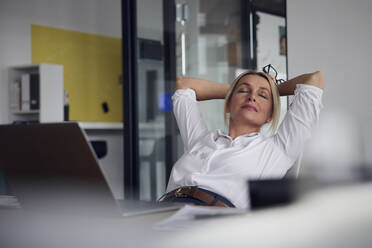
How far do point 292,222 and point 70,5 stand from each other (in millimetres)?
5784

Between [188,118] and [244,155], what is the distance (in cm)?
36

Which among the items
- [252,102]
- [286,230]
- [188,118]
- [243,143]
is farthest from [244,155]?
[286,230]

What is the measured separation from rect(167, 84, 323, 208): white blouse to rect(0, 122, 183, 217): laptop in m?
0.66

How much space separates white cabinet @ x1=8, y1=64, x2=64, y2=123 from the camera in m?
5.08

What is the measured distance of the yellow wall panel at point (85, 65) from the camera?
18.7 feet

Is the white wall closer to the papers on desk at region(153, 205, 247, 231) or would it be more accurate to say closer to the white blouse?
the white blouse

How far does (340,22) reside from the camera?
230cm

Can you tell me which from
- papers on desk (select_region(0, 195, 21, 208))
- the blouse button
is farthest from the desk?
the blouse button

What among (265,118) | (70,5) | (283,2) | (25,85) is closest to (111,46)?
(70,5)

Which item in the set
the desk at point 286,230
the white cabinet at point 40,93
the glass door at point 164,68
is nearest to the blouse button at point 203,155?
the desk at point 286,230

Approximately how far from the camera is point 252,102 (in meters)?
1.77

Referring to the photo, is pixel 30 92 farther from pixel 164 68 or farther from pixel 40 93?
pixel 164 68

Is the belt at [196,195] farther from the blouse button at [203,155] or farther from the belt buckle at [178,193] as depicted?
the blouse button at [203,155]

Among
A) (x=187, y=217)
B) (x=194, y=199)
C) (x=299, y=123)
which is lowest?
(x=194, y=199)
